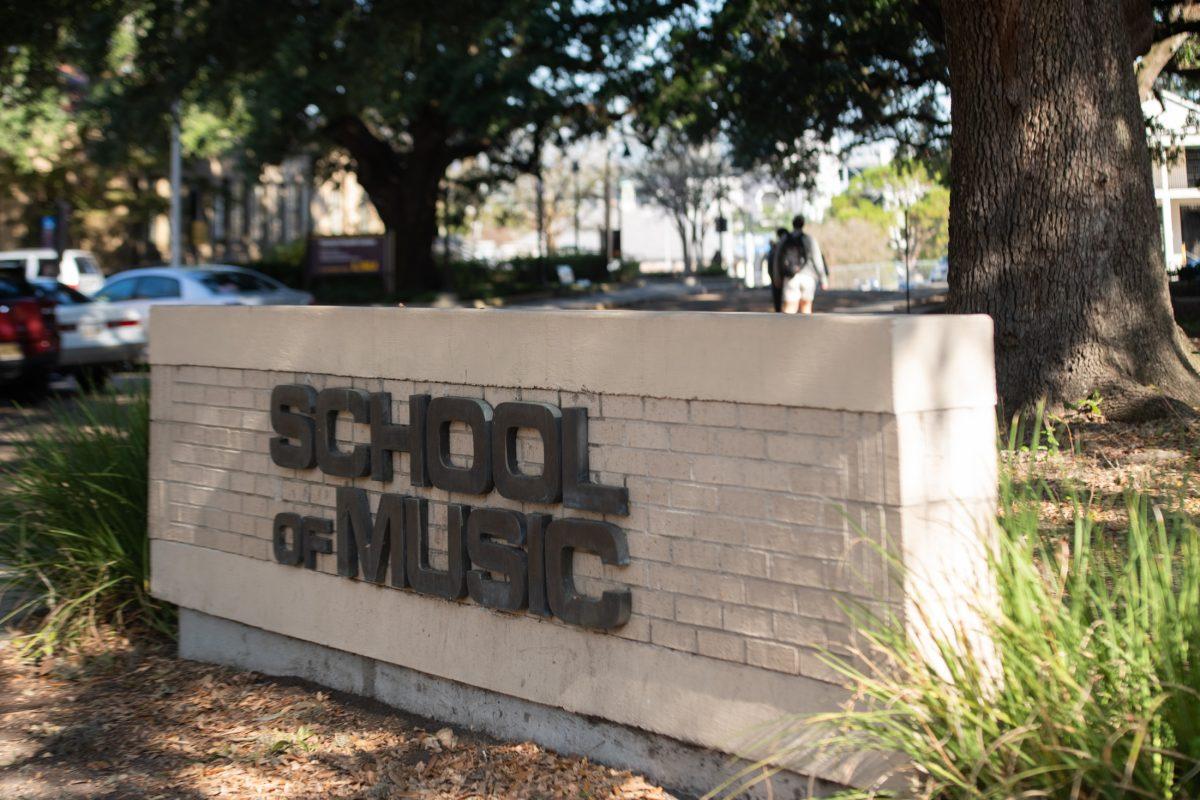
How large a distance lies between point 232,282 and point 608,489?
17.7 m

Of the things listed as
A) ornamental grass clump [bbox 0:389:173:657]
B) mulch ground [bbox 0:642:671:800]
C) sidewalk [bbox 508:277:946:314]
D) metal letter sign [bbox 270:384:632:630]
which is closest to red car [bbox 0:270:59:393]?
ornamental grass clump [bbox 0:389:173:657]

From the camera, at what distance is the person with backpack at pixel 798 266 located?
707 inches

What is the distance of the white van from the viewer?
31.6 meters

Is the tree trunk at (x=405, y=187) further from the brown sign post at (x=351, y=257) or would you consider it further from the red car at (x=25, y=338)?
the red car at (x=25, y=338)

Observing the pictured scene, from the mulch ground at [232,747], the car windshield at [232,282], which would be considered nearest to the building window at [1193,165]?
the mulch ground at [232,747]

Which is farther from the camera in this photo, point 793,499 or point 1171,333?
point 1171,333

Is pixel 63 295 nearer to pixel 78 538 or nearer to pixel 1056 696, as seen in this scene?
pixel 78 538

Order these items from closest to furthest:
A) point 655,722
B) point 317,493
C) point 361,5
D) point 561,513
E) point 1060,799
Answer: point 1060,799 < point 655,722 < point 561,513 < point 317,493 < point 361,5

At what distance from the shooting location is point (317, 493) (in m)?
6.24

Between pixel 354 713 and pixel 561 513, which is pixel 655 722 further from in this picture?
pixel 354 713

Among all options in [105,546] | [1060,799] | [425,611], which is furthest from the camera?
[105,546]

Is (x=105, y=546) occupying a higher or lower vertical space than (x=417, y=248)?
lower

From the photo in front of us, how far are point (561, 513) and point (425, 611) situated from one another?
968 millimetres

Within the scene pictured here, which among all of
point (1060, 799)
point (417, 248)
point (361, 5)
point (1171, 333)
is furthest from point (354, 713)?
point (417, 248)
